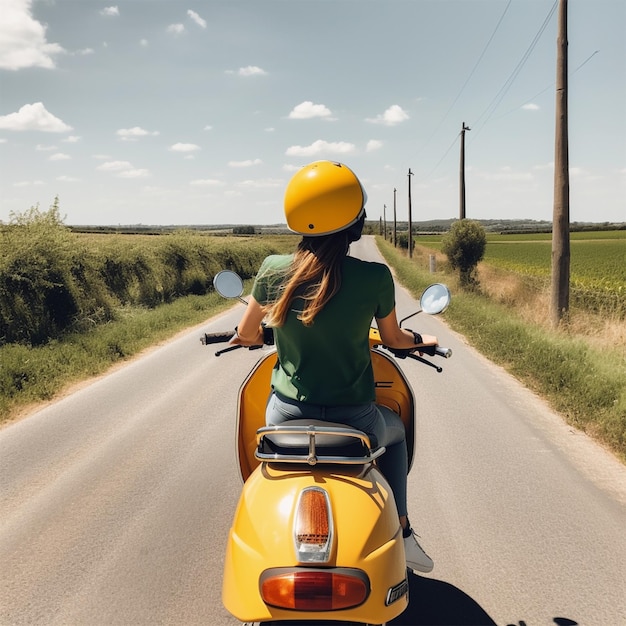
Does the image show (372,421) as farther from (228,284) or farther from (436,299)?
(228,284)

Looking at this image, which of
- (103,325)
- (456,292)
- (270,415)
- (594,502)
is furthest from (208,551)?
(456,292)

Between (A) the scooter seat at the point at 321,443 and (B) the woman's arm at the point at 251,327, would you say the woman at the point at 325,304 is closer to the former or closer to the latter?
(B) the woman's arm at the point at 251,327

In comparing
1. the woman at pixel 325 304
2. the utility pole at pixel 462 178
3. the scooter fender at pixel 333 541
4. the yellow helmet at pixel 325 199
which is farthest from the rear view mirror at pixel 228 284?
the utility pole at pixel 462 178

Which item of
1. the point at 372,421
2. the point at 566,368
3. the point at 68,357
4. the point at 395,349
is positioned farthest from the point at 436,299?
the point at 68,357

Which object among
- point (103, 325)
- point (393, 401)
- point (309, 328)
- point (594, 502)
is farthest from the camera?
point (103, 325)

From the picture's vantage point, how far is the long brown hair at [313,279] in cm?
211

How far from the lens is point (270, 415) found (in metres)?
2.37

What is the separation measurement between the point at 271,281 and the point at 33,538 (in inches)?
102

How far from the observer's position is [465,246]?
2123 cm

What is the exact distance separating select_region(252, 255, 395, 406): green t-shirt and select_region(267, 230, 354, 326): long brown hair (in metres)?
0.03

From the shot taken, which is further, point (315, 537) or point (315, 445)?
point (315, 445)

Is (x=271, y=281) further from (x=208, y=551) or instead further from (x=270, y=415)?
(x=208, y=551)

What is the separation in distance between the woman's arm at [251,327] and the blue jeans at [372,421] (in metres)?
0.34

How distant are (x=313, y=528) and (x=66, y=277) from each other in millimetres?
12059
